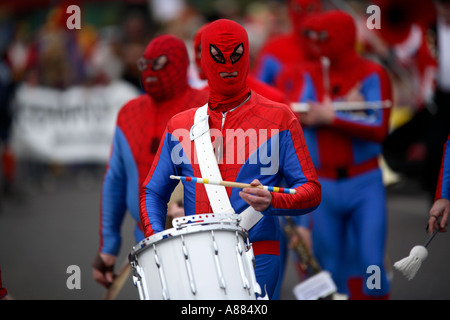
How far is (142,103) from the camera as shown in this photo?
502cm

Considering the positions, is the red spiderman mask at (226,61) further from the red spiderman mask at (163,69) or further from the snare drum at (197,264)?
the red spiderman mask at (163,69)

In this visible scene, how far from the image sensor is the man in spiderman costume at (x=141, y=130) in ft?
16.0

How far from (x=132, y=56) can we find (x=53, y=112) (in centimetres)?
518

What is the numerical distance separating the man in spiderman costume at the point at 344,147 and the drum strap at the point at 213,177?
2.02 m

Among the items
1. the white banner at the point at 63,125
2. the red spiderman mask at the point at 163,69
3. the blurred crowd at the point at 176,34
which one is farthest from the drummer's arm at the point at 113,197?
the white banner at the point at 63,125

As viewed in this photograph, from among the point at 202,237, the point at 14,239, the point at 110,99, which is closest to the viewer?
the point at 202,237

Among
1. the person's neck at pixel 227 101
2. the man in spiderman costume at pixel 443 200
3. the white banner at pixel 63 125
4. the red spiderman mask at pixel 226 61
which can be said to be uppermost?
the white banner at pixel 63 125

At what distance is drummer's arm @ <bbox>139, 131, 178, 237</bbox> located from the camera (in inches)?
155

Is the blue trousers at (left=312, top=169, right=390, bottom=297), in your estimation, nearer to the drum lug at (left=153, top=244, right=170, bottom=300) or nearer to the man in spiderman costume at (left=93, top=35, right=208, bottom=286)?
the man in spiderman costume at (left=93, top=35, right=208, bottom=286)

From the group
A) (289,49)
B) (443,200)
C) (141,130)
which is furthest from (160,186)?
(289,49)

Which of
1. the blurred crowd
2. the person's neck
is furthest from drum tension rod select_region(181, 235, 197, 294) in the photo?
the blurred crowd

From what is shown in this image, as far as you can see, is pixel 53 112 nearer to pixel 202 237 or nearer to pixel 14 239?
pixel 14 239

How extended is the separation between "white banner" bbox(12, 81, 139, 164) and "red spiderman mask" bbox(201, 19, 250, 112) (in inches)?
438
